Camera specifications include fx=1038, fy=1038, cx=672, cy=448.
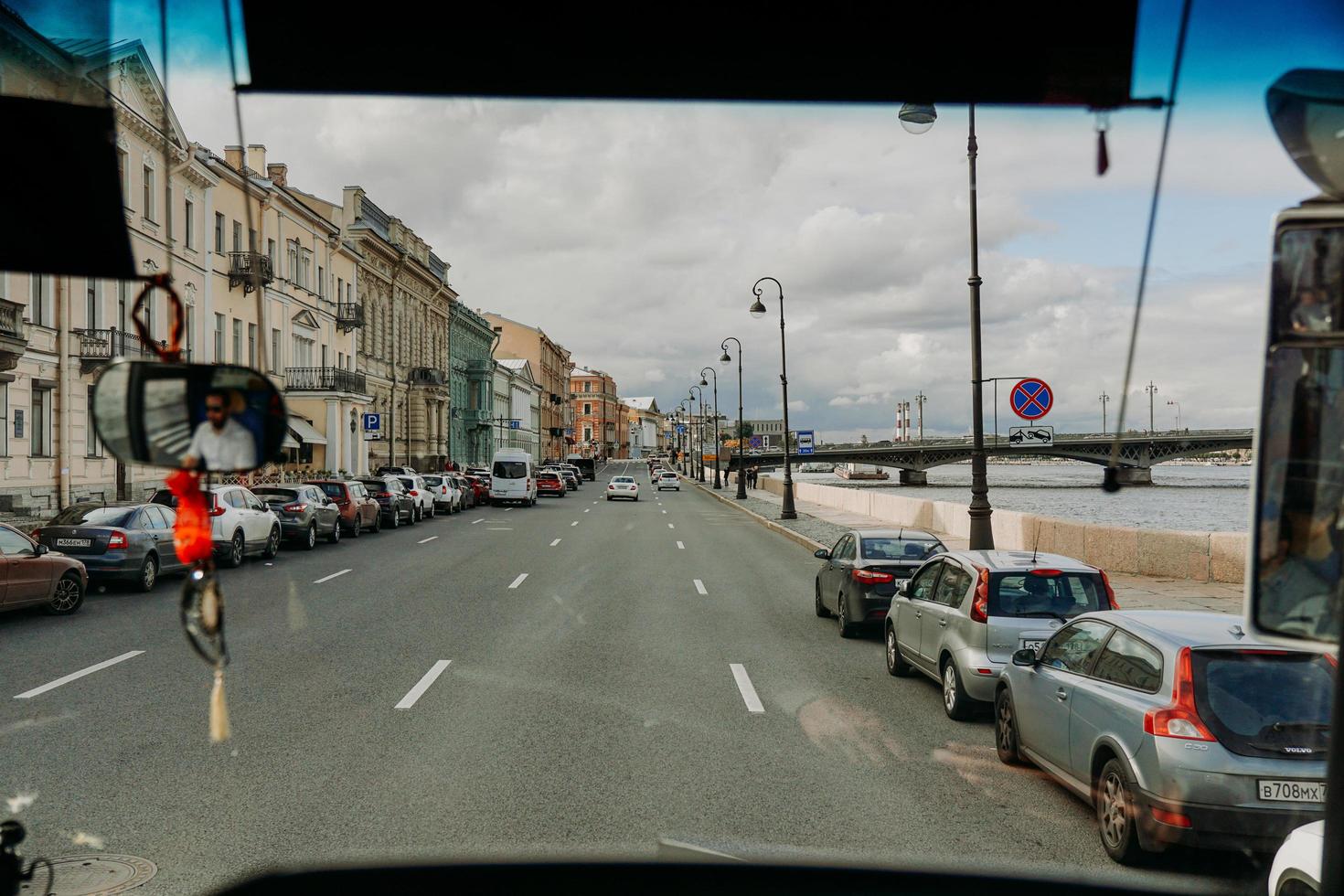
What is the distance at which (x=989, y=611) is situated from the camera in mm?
9570

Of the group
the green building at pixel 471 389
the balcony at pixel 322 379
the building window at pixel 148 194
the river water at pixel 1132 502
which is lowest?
the river water at pixel 1132 502

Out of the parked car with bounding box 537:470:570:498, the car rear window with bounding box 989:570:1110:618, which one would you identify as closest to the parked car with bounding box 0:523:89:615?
the car rear window with bounding box 989:570:1110:618

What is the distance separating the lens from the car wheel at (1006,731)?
8.01 m

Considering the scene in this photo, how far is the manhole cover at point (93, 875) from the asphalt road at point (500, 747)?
0.16m

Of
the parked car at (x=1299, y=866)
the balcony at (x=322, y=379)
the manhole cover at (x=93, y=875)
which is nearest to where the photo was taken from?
the parked car at (x=1299, y=866)

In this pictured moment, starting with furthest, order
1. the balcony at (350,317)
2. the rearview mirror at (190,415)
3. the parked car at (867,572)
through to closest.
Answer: the parked car at (867,572) → the balcony at (350,317) → the rearview mirror at (190,415)

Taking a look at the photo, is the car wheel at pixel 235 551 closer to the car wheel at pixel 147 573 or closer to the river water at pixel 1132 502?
the car wheel at pixel 147 573

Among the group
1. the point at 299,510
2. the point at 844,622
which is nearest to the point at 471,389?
the point at 299,510

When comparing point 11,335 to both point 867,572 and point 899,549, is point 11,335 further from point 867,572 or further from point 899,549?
point 899,549

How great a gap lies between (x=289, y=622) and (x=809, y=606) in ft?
26.2

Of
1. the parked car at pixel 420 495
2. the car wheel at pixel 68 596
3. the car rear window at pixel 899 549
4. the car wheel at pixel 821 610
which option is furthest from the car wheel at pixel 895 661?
the parked car at pixel 420 495

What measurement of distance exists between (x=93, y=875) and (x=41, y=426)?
2516 millimetres

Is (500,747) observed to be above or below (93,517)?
below

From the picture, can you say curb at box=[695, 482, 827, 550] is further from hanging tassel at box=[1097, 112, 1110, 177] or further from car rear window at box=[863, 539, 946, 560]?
hanging tassel at box=[1097, 112, 1110, 177]
